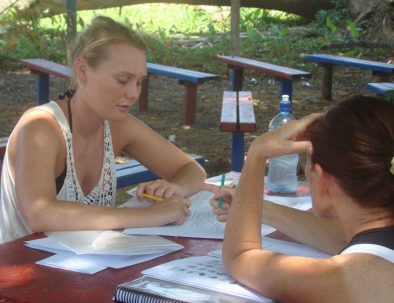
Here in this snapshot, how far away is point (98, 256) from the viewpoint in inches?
70.0

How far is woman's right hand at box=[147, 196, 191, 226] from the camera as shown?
6.77 ft

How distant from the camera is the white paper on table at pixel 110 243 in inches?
70.7

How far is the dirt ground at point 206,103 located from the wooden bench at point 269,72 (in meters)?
0.27

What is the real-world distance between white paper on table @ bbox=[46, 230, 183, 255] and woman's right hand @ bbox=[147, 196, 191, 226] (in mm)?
116

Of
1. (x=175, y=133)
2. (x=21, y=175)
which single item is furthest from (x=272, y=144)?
Answer: (x=175, y=133)

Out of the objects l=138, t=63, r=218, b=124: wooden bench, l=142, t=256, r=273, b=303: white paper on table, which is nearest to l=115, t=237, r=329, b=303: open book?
l=142, t=256, r=273, b=303: white paper on table

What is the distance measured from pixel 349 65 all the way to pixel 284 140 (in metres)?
6.03

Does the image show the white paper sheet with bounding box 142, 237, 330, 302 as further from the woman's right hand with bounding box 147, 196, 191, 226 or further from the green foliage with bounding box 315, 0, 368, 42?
the green foliage with bounding box 315, 0, 368, 42

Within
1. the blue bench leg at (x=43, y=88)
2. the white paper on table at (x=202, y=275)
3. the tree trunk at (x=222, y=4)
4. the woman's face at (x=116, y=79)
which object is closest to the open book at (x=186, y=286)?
the white paper on table at (x=202, y=275)

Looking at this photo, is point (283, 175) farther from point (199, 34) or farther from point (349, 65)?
point (199, 34)

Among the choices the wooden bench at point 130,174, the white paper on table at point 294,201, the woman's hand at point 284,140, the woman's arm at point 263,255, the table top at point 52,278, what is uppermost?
the woman's hand at point 284,140

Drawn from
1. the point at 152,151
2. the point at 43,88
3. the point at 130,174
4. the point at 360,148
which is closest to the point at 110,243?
the point at 360,148

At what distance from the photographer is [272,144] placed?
5.58ft

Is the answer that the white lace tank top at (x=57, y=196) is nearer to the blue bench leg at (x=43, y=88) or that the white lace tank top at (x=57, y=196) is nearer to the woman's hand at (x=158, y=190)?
the woman's hand at (x=158, y=190)
